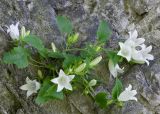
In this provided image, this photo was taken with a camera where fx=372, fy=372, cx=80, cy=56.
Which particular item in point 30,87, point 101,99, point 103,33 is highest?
point 103,33

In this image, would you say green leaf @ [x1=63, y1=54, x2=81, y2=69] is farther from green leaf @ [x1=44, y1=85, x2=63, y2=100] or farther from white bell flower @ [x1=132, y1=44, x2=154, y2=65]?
white bell flower @ [x1=132, y1=44, x2=154, y2=65]

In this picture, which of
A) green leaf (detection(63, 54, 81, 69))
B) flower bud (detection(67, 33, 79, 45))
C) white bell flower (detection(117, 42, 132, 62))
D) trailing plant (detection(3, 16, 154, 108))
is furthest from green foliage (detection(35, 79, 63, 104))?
white bell flower (detection(117, 42, 132, 62))

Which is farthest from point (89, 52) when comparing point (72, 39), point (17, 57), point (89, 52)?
point (17, 57)

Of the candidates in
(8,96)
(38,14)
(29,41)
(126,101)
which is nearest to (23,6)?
(38,14)

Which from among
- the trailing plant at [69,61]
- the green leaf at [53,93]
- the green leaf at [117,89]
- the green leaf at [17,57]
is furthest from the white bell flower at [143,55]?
the green leaf at [17,57]

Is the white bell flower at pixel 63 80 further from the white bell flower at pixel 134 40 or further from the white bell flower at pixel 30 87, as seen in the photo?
the white bell flower at pixel 134 40

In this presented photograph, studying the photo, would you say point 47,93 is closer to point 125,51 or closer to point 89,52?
point 89,52
